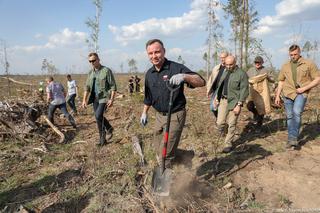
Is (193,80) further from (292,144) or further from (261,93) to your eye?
(261,93)

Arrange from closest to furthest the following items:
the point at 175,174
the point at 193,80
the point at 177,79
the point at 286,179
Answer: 1. the point at 177,79
2. the point at 193,80
3. the point at 175,174
4. the point at 286,179

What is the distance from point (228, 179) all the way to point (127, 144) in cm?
262

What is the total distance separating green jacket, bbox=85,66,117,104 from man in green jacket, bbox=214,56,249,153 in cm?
217

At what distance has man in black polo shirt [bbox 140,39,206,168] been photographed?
3.49 metres

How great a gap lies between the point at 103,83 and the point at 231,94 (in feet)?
8.21

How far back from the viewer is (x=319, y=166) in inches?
194

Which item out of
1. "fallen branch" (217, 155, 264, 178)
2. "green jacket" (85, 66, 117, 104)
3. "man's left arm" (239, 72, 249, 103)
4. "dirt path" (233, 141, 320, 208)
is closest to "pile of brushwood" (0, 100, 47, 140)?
"green jacket" (85, 66, 117, 104)

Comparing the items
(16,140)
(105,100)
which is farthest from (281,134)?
(16,140)

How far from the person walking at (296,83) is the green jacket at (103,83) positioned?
10.8ft

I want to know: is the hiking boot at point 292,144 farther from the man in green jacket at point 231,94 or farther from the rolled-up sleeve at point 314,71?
the rolled-up sleeve at point 314,71

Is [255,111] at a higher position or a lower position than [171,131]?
lower

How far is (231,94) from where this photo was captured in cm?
567

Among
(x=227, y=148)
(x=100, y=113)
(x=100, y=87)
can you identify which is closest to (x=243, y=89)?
(x=227, y=148)

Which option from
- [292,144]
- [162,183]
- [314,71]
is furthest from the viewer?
[292,144]
